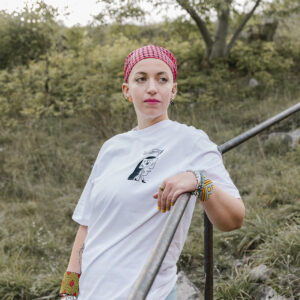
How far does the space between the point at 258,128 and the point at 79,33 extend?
7204 millimetres

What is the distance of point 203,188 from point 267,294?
1799 millimetres

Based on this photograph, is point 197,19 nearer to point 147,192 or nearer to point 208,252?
point 208,252

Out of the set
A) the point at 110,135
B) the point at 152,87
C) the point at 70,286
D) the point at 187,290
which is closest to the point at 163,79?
the point at 152,87

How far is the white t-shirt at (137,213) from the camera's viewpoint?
1.32 meters

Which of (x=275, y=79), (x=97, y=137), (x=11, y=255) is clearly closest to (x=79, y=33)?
(x=97, y=137)

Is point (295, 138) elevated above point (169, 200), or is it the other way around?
point (169, 200)

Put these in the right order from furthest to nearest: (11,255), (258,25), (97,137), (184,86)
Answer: (258,25) < (184,86) < (97,137) < (11,255)

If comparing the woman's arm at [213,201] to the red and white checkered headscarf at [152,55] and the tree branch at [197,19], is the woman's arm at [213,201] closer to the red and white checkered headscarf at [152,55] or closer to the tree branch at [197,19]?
the red and white checkered headscarf at [152,55]

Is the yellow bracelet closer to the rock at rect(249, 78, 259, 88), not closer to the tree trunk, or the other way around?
the rock at rect(249, 78, 259, 88)

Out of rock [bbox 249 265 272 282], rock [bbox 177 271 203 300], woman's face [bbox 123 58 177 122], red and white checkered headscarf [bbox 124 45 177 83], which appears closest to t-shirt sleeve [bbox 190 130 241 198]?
woman's face [bbox 123 58 177 122]

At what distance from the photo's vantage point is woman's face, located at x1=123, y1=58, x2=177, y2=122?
1.55 meters

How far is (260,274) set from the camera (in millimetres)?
2734

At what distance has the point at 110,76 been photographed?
7645mm

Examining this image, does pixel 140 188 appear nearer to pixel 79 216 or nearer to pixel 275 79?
pixel 79 216
